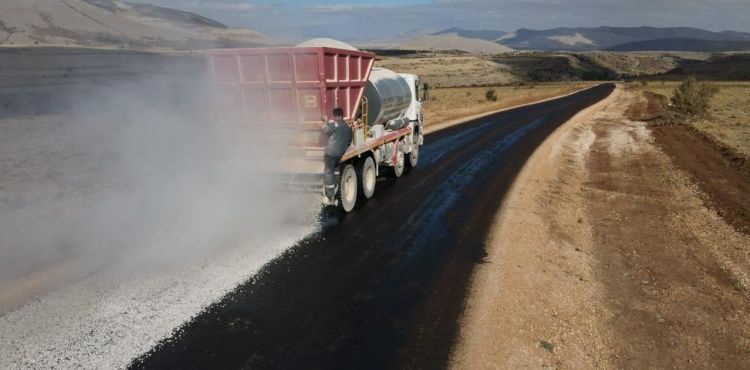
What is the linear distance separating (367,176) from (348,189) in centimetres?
111

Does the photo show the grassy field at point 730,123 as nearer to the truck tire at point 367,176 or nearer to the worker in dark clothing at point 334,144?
the truck tire at point 367,176

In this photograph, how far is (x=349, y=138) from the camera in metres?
9.70

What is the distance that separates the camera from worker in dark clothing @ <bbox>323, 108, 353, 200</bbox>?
9.52 meters

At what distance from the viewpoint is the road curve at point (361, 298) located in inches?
214

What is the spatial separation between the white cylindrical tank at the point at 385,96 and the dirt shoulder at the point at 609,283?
12.9 ft

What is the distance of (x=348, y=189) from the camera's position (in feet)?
35.1

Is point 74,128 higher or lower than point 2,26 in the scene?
lower

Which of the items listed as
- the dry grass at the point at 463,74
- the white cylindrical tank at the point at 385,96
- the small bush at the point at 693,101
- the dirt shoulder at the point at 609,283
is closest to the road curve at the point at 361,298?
the dirt shoulder at the point at 609,283

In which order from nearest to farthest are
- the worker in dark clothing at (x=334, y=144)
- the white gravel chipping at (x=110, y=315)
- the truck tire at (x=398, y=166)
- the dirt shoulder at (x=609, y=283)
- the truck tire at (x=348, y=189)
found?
the white gravel chipping at (x=110, y=315) < the dirt shoulder at (x=609, y=283) < the worker in dark clothing at (x=334, y=144) < the truck tire at (x=348, y=189) < the truck tire at (x=398, y=166)

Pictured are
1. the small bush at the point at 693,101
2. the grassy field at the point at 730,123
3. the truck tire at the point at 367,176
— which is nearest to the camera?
the truck tire at the point at 367,176

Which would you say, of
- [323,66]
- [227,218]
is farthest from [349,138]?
[227,218]

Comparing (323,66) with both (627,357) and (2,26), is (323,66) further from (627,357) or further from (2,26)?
(2,26)

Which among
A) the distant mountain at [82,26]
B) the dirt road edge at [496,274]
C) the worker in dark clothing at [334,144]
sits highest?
the distant mountain at [82,26]

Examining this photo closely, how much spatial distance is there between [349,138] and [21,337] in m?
6.08
